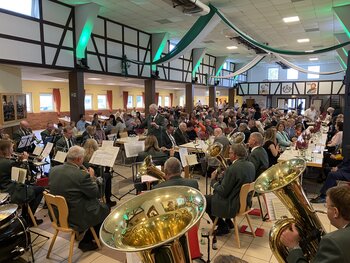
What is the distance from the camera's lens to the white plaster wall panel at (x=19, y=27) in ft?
22.6

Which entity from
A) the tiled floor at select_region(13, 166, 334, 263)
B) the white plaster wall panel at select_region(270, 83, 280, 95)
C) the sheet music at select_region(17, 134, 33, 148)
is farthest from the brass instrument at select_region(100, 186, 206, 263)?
the white plaster wall panel at select_region(270, 83, 280, 95)

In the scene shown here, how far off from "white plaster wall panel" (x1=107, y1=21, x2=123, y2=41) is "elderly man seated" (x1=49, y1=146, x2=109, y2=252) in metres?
8.57

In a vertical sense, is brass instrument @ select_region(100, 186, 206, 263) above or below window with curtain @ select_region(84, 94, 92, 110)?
below

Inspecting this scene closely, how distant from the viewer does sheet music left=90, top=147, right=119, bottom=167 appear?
13.7 ft

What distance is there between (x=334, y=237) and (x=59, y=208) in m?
2.82

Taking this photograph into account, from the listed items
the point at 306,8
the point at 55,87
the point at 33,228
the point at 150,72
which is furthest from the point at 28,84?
the point at 306,8

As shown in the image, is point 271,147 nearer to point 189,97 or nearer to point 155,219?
point 155,219

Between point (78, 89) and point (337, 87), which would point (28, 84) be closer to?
point (78, 89)

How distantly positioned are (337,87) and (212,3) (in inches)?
650

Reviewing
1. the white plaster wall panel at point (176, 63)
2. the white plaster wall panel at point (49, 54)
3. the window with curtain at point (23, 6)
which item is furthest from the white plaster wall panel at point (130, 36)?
the window with curtain at point (23, 6)

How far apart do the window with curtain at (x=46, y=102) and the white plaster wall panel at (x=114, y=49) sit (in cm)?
832

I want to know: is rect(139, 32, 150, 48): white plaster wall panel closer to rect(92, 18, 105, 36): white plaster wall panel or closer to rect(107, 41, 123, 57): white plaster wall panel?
rect(107, 41, 123, 57): white plaster wall panel

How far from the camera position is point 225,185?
11.1 feet

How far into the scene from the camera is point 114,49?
10.8m
